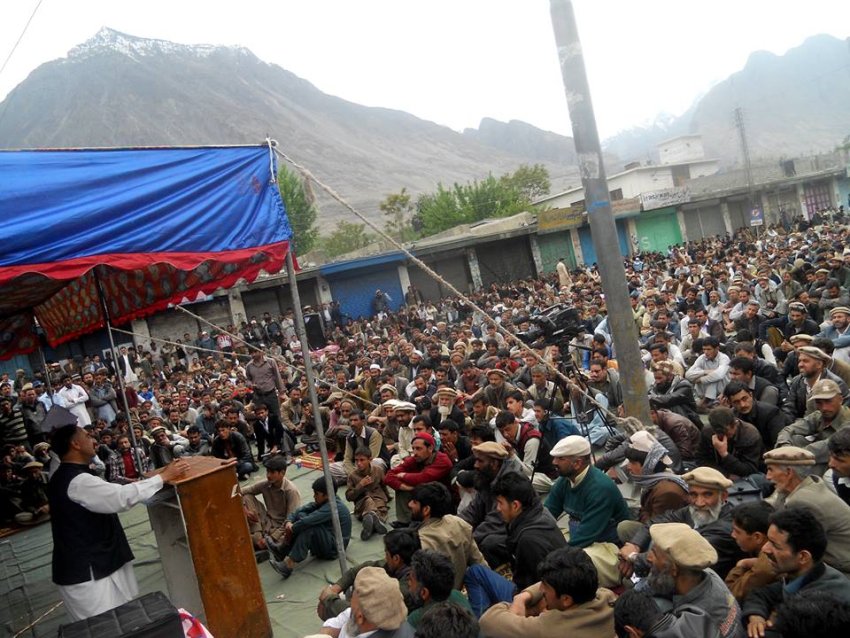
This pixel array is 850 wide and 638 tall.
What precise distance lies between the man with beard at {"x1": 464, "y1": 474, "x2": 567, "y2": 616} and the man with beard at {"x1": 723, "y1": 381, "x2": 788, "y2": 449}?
204 centimetres

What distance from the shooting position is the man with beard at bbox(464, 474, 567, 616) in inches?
133

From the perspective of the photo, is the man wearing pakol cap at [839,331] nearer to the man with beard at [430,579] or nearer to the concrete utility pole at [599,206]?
the concrete utility pole at [599,206]

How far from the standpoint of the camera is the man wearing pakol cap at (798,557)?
2.57 meters

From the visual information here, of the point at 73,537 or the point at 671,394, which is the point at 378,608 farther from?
the point at 671,394

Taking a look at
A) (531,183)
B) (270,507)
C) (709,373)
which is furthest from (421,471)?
(531,183)

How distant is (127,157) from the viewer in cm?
362

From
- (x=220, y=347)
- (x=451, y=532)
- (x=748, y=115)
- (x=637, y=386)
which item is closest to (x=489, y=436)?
(x=637, y=386)

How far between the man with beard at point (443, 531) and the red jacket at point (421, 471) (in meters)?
1.11

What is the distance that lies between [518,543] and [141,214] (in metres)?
2.81

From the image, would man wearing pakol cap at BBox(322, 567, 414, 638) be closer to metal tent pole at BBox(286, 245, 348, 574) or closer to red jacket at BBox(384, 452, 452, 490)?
metal tent pole at BBox(286, 245, 348, 574)

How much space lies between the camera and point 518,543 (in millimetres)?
3525

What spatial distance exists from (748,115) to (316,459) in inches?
5136

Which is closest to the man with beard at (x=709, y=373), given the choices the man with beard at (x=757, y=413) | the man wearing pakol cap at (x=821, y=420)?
the man with beard at (x=757, y=413)

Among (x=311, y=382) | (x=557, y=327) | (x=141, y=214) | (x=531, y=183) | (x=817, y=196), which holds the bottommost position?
(x=557, y=327)
